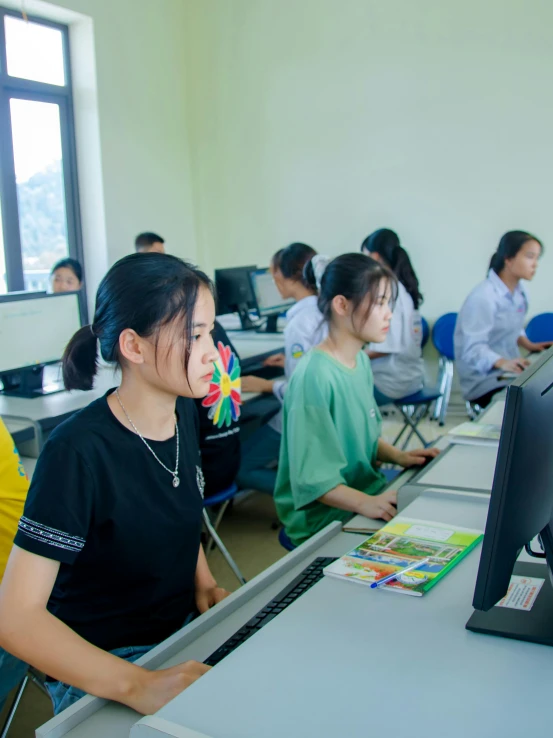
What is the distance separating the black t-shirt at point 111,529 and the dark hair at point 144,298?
0.44ft

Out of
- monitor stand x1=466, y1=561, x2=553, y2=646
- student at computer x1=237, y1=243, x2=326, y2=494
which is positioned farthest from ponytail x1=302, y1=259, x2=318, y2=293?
monitor stand x1=466, y1=561, x2=553, y2=646

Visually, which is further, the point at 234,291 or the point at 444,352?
the point at 444,352

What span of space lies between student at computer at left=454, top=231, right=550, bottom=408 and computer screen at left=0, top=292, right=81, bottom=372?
Answer: 1.89 m

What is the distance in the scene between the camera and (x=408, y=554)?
1.26 m

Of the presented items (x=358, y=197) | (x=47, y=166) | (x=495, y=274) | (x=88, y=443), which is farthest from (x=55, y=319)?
(x=358, y=197)

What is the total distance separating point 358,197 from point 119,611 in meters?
4.77

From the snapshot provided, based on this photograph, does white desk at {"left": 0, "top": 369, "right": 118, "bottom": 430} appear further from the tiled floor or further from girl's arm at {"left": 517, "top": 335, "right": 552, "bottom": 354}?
girl's arm at {"left": 517, "top": 335, "right": 552, "bottom": 354}

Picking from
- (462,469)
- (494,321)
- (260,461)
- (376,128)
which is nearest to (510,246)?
(494,321)

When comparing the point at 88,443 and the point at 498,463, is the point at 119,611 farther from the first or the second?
the point at 498,463

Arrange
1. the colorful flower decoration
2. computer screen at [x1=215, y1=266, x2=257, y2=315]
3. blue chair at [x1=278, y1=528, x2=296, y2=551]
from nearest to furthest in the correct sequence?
1. blue chair at [x1=278, y1=528, x2=296, y2=551]
2. the colorful flower decoration
3. computer screen at [x1=215, y1=266, x2=257, y2=315]

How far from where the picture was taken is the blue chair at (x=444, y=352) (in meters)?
A: 5.05

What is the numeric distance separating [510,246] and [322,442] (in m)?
2.33

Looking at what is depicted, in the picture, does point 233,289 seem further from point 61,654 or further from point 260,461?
point 61,654

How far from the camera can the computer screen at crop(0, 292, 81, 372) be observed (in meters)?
2.76
